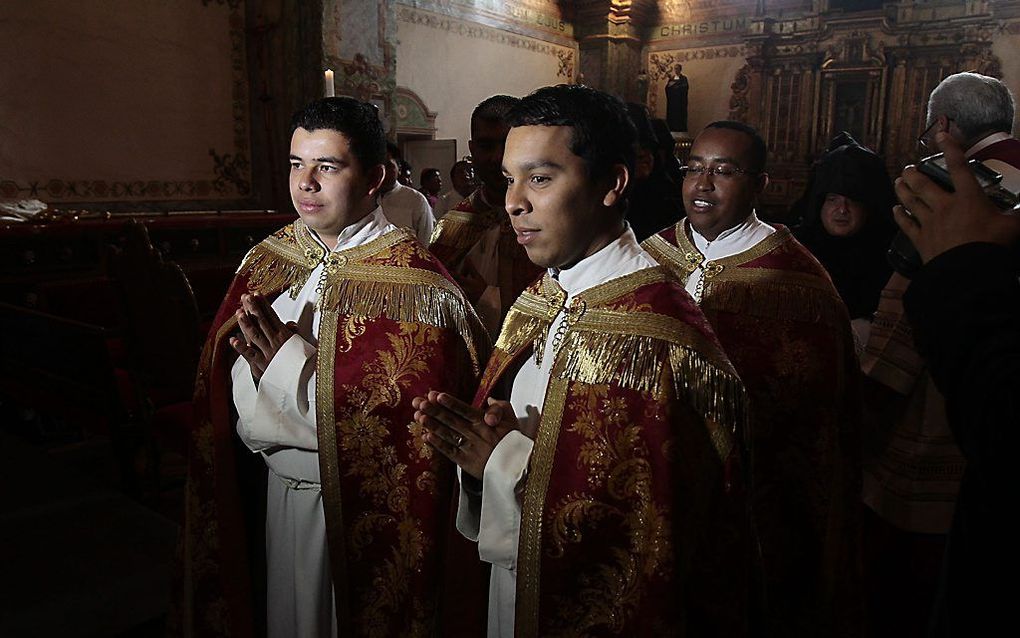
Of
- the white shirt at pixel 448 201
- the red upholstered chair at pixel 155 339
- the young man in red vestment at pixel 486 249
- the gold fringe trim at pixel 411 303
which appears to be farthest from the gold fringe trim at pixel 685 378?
the white shirt at pixel 448 201

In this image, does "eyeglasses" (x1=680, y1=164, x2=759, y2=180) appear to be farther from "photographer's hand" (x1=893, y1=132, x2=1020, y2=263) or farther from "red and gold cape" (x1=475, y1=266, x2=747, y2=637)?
"photographer's hand" (x1=893, y1=132, x2=1020, y2=263)

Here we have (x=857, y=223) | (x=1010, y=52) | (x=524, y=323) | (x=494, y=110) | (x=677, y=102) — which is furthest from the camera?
(x=677, y=102)

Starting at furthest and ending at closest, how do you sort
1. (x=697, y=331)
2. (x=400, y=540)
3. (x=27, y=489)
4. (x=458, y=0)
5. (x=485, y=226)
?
1. (x=458, y=0)
2. (x=27, y=489)
3. (x=485, y=226)
4. (x=400, y=540)
5. (x=697, y=331)

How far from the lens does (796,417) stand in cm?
243

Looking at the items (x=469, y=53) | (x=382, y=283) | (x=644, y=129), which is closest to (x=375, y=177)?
(x=382, y=283)

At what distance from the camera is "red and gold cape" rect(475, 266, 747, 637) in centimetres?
136

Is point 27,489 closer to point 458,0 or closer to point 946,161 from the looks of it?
point 946,161

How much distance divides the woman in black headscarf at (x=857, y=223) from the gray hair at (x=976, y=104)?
0.66 meters

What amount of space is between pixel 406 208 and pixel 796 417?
130 inches

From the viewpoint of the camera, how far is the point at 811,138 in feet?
42.3

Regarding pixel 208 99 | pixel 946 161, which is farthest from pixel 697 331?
pixel 208 99

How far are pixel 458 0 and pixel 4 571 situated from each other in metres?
9.92

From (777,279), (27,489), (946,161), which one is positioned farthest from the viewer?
(27,489)

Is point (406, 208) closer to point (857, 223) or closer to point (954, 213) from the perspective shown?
point (857, 223)
